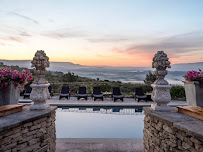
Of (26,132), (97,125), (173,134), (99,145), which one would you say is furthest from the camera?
(97,125)

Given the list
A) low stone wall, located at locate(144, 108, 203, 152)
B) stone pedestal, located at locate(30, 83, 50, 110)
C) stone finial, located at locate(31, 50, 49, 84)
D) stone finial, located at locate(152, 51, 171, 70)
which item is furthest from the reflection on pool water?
Answer: stone finial, located at locate(152, 51, 171, 70)

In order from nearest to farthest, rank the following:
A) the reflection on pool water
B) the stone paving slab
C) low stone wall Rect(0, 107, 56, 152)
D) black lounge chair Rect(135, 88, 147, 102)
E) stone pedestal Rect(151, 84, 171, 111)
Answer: low stone wall Rect(0, 107, 56, 152) → stone pedestal Rect(151, 84, 171, 111) → the stone paving slab → the reflection on pool water → black lounge chair Rect(135, 88, 147, 102)

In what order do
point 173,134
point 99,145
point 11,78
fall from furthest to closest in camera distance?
point 99,145
point 11,78
point 173,134

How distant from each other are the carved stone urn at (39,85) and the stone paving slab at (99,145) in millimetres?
1262

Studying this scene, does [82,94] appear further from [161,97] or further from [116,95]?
[161,97]

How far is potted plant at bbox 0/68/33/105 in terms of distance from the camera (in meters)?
2.69

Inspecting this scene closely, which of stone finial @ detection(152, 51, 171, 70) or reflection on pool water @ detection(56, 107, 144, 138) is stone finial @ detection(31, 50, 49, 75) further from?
reflection on pool water @ detection(56, 107, 144, 138)

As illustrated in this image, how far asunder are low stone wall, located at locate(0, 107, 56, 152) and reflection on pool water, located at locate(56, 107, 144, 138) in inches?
76.3

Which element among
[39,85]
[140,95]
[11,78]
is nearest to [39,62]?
[39,85]

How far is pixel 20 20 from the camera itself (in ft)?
27.0

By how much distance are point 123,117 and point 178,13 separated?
18.4 ft

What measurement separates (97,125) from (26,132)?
3387mm

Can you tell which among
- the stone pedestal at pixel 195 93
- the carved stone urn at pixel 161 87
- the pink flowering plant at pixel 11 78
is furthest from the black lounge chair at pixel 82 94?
the stone pedestal at pixel 195 93

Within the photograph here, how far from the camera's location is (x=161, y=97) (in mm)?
2805
